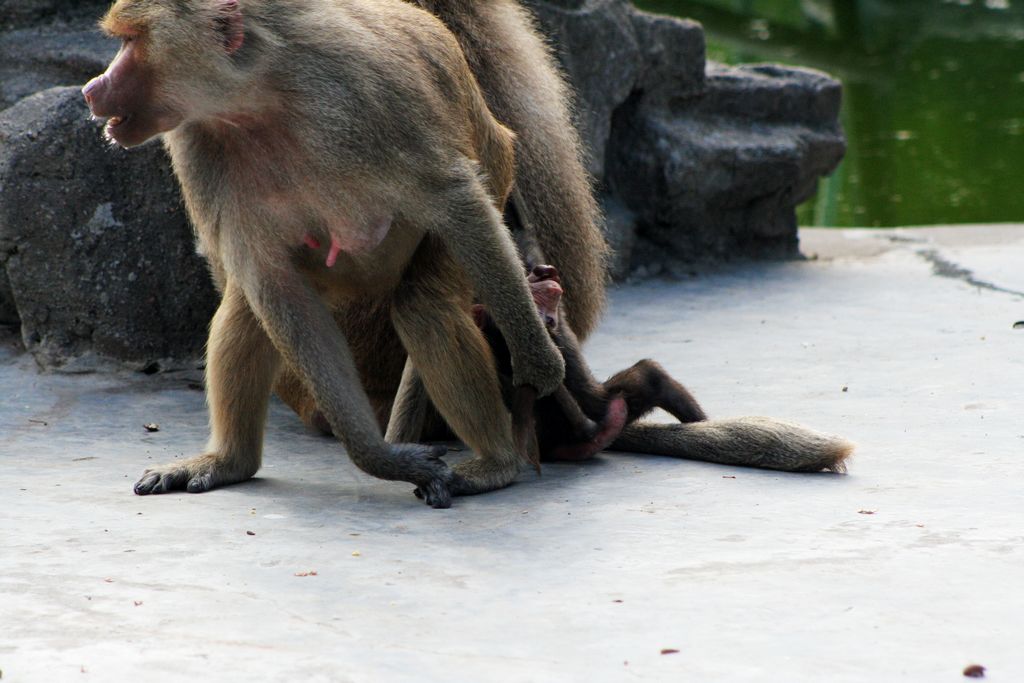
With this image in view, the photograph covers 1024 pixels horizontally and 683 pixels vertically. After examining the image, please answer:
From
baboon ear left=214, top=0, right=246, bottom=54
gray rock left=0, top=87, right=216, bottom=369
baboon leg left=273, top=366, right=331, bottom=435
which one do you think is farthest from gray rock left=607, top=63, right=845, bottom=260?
baboon ear left=214, top=0, right=246, bottom=54

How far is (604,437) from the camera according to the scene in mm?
3660

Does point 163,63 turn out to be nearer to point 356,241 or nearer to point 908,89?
point 356,241

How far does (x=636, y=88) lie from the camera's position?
6387 millimetres

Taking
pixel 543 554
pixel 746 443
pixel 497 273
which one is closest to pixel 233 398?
pixel 497 273

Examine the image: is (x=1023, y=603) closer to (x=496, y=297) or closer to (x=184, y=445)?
(x=496, y=297)

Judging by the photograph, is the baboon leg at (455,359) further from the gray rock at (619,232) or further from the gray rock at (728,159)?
the gray rock at (728,159)

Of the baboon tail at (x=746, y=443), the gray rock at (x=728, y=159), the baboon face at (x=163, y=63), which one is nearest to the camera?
the baboon face at (x=163, y=63)

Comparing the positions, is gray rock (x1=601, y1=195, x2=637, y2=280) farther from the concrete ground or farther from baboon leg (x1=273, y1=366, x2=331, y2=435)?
baboon leg (x1=273, y1=366, x2=331, y2=435)

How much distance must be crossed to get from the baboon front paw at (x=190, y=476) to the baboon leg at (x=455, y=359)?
1.77 feet

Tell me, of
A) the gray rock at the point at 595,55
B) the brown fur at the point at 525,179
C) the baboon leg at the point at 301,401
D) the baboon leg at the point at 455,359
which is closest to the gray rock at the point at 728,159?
the gray rock at the point at 595,55

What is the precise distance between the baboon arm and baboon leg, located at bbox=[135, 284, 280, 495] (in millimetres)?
545

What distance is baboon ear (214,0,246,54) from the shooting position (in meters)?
3.00

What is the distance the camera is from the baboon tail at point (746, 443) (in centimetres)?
348

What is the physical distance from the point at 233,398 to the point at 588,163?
Result: 2612mm
